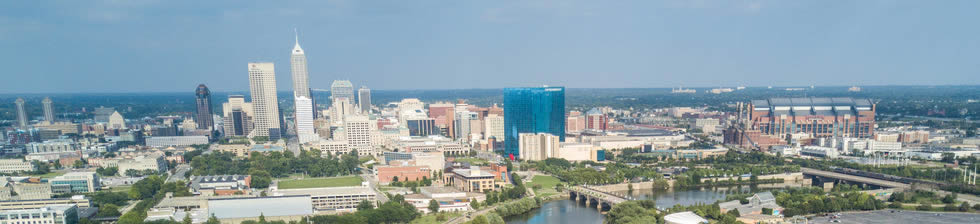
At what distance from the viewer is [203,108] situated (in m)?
63.7

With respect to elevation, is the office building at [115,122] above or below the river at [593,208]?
above

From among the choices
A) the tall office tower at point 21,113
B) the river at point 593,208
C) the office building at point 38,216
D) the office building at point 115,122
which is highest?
the tall office tower at point 21,113

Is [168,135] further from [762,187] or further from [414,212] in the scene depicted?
[762,187]

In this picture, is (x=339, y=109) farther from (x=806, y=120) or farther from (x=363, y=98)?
(x=806, y=120)

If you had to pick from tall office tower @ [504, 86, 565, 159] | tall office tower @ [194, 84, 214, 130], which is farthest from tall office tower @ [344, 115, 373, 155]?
tall office tower @ [194, 84, 214, 130]

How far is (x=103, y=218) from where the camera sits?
2544cm

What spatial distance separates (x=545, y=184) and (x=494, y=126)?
68.1 ft

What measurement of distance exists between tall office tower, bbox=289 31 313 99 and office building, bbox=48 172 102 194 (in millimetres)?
38040

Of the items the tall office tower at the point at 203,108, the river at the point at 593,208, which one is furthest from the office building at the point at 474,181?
the tall office tower at the point at 203,108

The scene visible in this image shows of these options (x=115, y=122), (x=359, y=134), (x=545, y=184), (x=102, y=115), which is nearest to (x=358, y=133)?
(x=359, y=134)

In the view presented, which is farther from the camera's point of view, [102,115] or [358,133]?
[102,115]

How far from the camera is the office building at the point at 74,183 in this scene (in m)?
32.1

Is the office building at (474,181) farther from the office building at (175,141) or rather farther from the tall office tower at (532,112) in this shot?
the office building at (175,141)

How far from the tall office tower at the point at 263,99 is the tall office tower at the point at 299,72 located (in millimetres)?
8529
